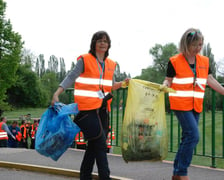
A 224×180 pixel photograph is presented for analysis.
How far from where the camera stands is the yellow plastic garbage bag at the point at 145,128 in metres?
3.42

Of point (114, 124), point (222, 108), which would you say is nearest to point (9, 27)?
point (114, 124)

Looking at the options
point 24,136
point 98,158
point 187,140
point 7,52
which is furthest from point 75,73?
point 7,52

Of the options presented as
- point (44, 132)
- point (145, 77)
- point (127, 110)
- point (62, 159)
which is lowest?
point (62, 159)

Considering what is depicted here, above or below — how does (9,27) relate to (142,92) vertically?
above

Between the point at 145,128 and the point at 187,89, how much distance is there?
0.59 m

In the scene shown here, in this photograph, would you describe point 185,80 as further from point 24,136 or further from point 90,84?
point 24,136

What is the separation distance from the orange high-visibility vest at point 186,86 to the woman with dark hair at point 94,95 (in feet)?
2.32

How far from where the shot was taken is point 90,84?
139 inches

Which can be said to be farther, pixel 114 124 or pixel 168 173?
pixel 114 124

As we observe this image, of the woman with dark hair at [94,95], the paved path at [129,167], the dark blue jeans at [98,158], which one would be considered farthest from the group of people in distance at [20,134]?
the woman with dark hair at [94,95]

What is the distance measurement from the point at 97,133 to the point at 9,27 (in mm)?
30986

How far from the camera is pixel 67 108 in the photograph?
12.1ft

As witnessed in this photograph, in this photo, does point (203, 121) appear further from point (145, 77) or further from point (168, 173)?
point (145, 77)

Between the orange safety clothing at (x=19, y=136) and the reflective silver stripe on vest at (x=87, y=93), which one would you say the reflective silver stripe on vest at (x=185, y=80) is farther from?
the orange safety clothing at (x=19, y=136)
